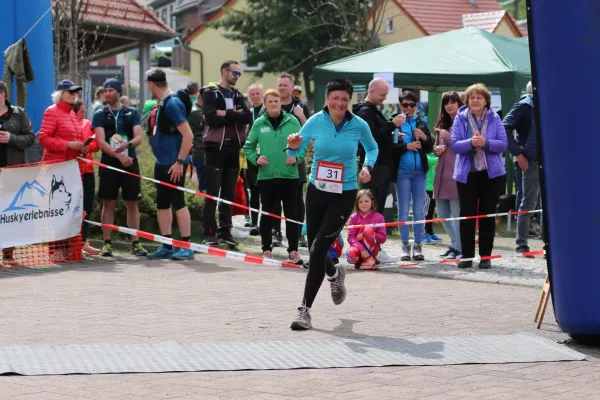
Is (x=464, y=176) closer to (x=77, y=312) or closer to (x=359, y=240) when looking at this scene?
(x=359, y=240)

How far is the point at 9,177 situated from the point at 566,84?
669cm

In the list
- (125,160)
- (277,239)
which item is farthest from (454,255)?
(125,160)

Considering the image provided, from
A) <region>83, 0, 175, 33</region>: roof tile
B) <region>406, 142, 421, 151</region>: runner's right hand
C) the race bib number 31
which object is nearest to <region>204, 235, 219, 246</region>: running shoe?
<region>406, 142, 421, 151</region>: runner's right hand

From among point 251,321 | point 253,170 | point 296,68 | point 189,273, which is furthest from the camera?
point 296,68

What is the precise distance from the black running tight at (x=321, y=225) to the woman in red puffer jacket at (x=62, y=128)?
4.49 meters

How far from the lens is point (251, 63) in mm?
50906

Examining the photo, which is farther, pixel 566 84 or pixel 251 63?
pixel 251 63

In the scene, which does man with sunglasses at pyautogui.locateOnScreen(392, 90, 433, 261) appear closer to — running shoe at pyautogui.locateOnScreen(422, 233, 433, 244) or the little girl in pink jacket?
the little girl in pink jacket

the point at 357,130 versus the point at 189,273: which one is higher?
the point at 357,130

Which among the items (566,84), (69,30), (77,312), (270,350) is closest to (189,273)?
(77,312)

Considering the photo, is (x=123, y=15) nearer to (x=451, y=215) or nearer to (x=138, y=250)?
(x=138, y=250)

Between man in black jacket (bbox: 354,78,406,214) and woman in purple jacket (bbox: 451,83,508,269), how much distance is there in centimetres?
88

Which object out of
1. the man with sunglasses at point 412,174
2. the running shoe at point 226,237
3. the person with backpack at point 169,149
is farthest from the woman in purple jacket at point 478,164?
the running shoe at point 226,237

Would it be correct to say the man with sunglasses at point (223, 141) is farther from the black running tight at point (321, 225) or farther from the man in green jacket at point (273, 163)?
the black running tight at point (321, 225)
